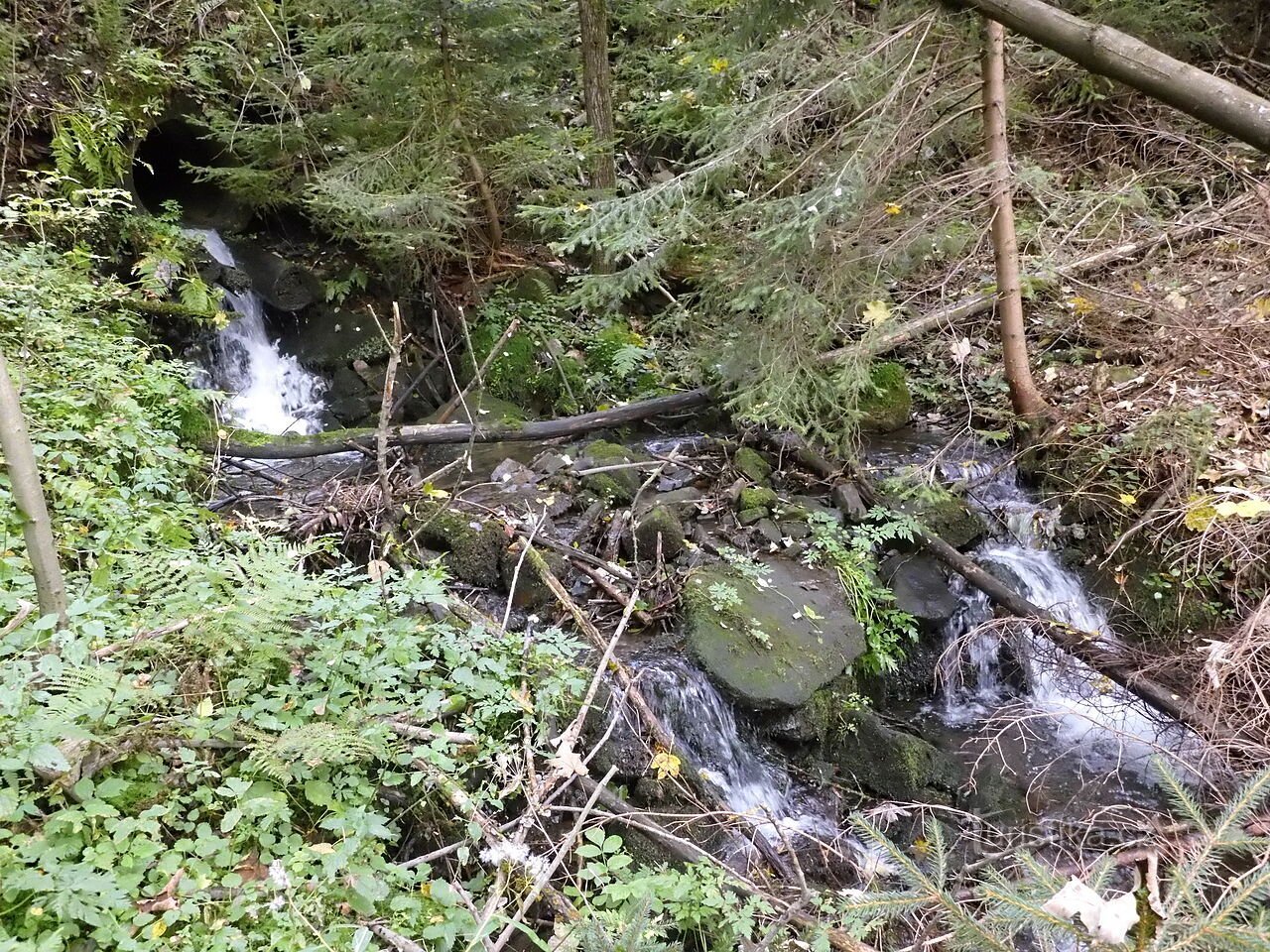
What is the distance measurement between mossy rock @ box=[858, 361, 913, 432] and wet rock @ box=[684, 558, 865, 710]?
2.96 meters

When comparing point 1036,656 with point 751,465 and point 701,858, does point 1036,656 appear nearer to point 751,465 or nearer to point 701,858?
point 751,465

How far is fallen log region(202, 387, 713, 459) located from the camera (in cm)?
633

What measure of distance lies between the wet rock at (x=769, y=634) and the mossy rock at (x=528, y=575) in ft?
3.21

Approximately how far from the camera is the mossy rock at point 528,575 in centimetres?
496

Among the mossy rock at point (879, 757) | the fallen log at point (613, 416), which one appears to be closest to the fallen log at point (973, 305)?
the fallen log at point (613, 416)

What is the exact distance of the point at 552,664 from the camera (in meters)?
3.67

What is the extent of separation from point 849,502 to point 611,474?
2159mm

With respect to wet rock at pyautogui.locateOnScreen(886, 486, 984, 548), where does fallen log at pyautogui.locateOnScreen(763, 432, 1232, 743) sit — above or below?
below

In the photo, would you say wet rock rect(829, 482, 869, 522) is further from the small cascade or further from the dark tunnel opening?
the dark tunnel opening

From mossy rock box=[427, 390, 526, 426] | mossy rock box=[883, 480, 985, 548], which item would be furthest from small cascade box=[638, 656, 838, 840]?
mossy rock box=[427, 390, 526, 426]

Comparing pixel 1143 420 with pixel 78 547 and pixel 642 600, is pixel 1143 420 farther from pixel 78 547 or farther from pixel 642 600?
pixel 78 547

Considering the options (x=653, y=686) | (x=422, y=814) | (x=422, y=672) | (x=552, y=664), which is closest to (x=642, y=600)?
(x=653, y=686)

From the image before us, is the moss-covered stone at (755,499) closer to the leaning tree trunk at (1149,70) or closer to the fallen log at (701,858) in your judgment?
the fallen log at (701,858)

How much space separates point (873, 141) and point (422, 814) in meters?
5.16
